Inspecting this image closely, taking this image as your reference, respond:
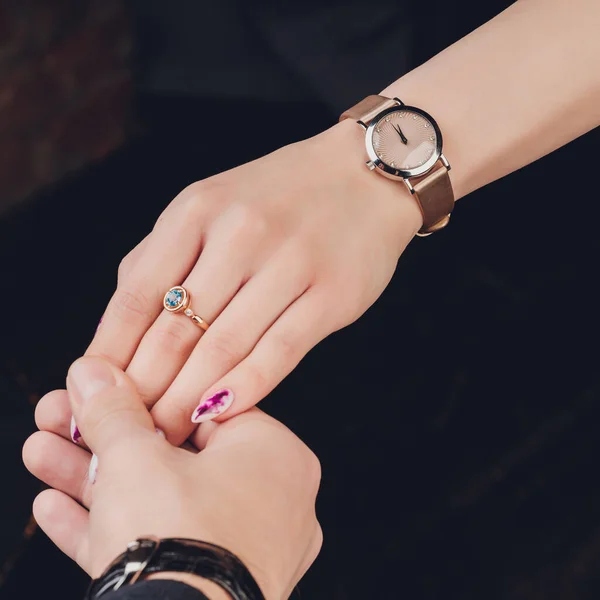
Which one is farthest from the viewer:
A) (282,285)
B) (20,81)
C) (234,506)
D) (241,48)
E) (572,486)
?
(20,81)

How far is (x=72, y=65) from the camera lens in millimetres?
1959

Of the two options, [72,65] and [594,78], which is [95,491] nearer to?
[594,78]

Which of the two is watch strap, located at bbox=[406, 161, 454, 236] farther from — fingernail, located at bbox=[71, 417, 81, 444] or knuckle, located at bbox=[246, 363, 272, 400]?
fingernail, located at bbox=[71, 417, 81, 444]

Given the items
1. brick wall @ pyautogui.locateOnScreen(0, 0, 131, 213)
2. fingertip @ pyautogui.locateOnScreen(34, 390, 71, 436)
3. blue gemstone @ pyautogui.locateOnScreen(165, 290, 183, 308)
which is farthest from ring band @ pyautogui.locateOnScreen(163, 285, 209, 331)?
brick wall @ pyautogui.locateOnScreen(0, 0, 131, 213)

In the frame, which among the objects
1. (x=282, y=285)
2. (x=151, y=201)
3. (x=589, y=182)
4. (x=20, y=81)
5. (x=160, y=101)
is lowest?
(x=282, y=285)

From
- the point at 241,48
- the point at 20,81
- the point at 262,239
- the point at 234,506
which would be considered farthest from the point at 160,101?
the point at 234,506

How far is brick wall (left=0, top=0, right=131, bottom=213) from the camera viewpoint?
5.90 ft

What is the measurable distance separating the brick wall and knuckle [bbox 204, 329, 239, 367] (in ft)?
4.08

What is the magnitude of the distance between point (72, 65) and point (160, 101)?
23.7 inches

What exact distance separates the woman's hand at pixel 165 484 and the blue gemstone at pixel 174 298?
12 centimetres

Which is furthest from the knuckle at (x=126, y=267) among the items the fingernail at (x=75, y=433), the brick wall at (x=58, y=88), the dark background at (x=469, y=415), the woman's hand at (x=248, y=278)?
the brick wall at (x=58, y=88)

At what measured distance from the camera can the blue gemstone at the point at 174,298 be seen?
98 centimetres

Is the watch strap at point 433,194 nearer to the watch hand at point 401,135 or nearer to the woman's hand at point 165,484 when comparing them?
the watch hand at point 401,135

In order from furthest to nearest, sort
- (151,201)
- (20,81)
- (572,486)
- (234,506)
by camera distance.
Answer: (20,81) < (151,201) < (572,486) < (234,506)
